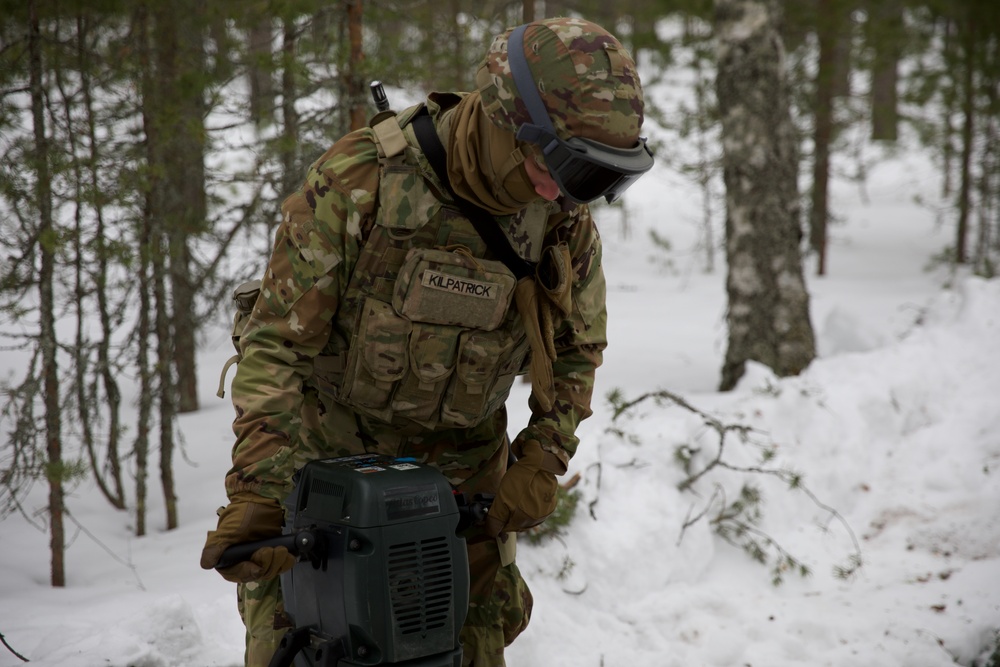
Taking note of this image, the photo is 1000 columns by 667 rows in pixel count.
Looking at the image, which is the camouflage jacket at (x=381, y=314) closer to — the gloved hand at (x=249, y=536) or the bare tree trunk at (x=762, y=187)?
the gloved hand at (x=249, y=536)

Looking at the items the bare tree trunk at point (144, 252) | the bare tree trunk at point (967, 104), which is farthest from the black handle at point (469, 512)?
the bare tree trunk at point (967, 104)

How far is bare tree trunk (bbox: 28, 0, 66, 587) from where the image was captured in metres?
3.89

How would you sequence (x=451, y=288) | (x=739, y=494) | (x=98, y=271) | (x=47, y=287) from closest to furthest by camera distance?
1. (x=451, y=288)
2. (x=47, y=287)
3. (x=739, y=494)
4. (x=98, y=271)

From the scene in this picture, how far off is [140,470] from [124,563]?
689 millimetres

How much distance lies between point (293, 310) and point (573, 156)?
0.75 metres

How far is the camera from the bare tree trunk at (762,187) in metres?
5.66

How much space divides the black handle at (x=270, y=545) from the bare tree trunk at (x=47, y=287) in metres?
2.64

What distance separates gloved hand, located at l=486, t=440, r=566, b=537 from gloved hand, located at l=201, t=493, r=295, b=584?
1.75 ft

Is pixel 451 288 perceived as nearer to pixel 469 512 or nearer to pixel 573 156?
pixel 573 156

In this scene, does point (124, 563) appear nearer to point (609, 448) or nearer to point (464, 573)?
point (609, 448)

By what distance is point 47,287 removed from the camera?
413 centimetres

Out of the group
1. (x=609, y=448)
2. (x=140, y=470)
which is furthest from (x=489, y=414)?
(x=140, y=470)

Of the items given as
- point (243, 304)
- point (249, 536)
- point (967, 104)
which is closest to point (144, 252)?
point (243, 304)

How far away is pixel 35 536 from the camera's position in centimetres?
492
